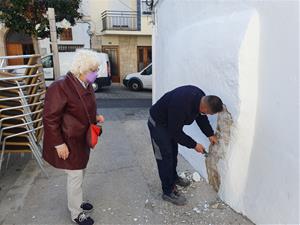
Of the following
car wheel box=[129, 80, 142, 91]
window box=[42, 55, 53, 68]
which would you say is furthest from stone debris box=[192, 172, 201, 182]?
window box=[42, 55, 53, 68]

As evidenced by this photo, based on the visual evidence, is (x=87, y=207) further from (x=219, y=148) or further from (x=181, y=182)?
(x=219, y=148)

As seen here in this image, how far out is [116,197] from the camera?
12.2 feet

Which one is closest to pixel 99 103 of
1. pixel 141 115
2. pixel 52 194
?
pixel 141 115

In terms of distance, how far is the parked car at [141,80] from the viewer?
48.8 feet

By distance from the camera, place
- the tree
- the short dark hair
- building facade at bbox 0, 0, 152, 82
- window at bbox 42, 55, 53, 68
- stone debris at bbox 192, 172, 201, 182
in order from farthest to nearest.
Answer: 1. building facade at bbox 0, 0, 152, 82
2. window at bbox 42, 55, 53, 68
3. the tree
4. stone debris at bbox 192, 172, 201, 182
5. the short dark hair

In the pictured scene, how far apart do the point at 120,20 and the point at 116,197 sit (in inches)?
604

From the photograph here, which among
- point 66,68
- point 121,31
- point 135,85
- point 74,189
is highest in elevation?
point 121,31

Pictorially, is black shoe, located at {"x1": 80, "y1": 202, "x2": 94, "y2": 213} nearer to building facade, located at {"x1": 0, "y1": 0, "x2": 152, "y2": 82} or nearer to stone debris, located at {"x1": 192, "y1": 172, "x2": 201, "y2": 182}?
stone debris, located at {"x1": 192, "y1": 172, "x2": 201, "y2": 182}

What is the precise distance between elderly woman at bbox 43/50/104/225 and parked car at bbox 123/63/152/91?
1191 centimetres

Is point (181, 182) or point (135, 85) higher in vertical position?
point (181, 182)

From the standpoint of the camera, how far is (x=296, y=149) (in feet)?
8.11

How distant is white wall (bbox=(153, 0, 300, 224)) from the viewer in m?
2.52

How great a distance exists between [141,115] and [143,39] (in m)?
10.4

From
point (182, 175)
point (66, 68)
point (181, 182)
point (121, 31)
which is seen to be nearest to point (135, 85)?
point (66, 68)
